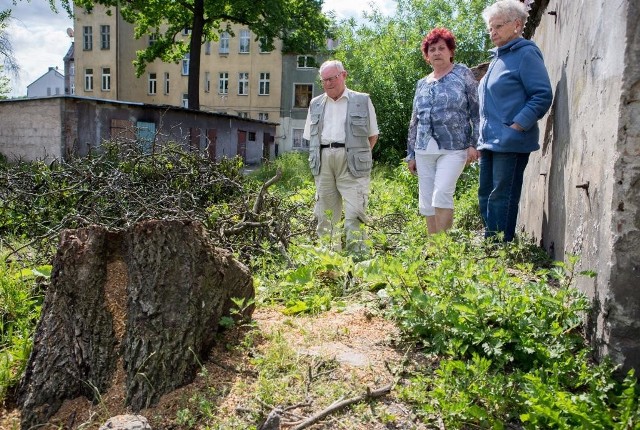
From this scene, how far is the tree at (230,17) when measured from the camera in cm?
2419

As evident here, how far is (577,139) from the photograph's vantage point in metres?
3.98

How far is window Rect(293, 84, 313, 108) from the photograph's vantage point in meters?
44.8

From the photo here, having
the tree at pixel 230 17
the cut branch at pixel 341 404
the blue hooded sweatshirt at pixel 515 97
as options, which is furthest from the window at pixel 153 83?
the cut branch at pixel 341 404

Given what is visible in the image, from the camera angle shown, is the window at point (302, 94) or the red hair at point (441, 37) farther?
the window at point (302, 94)

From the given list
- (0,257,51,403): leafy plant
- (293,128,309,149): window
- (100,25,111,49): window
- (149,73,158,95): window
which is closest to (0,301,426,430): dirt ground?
(0,257,51,403): leafy plant

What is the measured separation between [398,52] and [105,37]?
29.5m

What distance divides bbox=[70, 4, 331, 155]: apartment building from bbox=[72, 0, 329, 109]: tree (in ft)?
56.9

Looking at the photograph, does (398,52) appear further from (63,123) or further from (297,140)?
(297,140)

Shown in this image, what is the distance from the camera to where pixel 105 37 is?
44656 mm

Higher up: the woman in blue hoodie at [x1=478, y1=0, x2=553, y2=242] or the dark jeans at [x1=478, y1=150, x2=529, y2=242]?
the woman in blue hoodie at [x1=478, y1=0, x2=553, y2=242]

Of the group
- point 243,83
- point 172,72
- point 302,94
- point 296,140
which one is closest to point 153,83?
point 172,72

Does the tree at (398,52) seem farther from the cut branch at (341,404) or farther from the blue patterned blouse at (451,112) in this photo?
the cut branch at (341,404)

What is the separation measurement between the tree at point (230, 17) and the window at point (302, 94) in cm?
1782

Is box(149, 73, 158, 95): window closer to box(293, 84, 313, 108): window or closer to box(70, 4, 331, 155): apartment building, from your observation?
box(70, 4, 331, 155): apartment building
